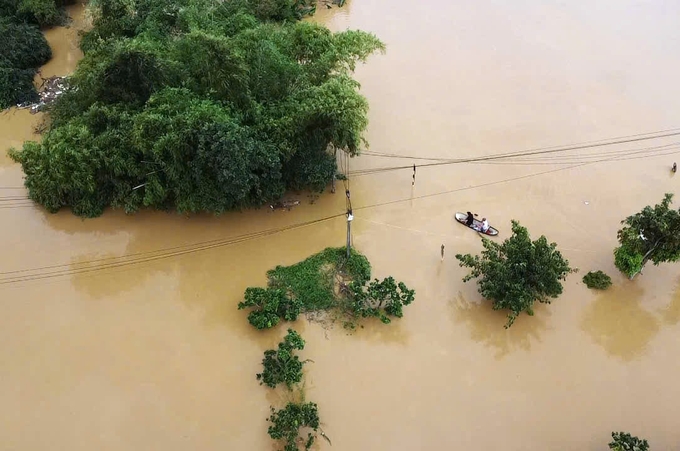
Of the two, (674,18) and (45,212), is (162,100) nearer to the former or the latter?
(45,212)

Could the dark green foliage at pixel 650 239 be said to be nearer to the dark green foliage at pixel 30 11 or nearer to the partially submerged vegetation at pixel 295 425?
the partially submerged vegetation at pixel 295 425

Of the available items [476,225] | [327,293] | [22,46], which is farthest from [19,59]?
[476,225]

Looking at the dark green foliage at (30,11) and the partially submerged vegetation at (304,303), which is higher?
the dark green foliage at (30,11)

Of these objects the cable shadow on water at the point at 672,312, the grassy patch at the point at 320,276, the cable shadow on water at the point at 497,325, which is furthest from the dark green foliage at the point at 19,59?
the cable shadow on water at the point at 672,312

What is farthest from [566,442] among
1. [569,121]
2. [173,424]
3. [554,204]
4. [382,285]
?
[569,121]

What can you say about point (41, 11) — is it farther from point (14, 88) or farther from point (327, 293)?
point (327, 293)

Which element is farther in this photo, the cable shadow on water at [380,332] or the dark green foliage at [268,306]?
the cable shadow on water at [380,332]

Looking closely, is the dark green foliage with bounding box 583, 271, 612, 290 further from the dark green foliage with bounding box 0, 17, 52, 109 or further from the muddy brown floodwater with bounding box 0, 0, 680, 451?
the dark green foliage with bounding box 0, 17, 52, 109
